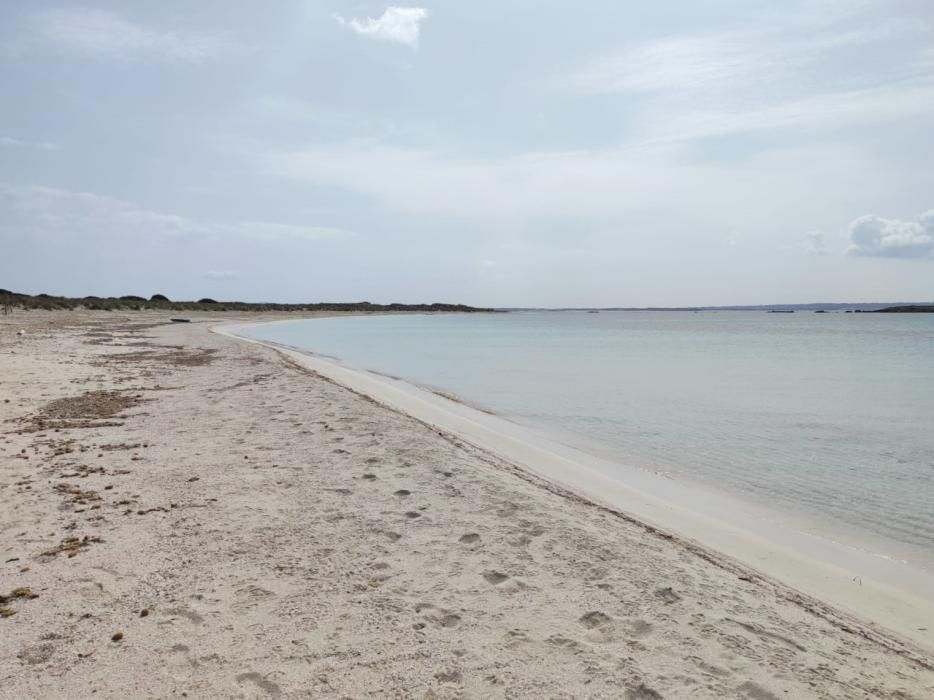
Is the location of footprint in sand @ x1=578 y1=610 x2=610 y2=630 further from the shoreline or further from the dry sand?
the shoreline

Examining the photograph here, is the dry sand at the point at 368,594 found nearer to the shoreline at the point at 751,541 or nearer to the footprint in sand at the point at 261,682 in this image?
the footprint in sand at the point at 261,682

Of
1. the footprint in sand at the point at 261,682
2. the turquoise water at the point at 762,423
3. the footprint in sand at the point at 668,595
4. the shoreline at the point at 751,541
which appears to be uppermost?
the footprint in sand at the point at 261,682

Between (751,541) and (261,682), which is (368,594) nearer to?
(261,682)

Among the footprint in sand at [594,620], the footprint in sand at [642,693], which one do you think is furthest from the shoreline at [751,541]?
the footprint in sand at [642,693]

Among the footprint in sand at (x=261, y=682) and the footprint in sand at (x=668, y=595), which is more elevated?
the footprint in sand at (x=261, y=682)

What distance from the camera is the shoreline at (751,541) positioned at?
14.9 feet

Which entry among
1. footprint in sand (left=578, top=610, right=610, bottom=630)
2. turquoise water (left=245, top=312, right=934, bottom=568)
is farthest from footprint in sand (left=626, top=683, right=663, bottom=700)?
turquoise water (left=245, top=312, right=934, bottom=568)

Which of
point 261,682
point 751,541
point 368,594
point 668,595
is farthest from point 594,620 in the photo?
point 751,541

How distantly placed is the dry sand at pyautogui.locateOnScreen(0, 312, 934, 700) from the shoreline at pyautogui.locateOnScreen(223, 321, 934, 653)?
42 centimetres

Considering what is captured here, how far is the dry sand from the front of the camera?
10.7 feet

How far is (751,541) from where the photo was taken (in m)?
6.04

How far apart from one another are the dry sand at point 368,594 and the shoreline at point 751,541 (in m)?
0.42

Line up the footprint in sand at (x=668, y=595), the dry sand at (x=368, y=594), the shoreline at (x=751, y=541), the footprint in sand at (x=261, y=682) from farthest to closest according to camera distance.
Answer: the shoreline at (x=751, y=541) < the footprint in sand at (x=668, y=595) < the dry sand at (x=368, y=594) < the footprint in sand at (x=261, y=682)

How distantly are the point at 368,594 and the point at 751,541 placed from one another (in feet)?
13.4
